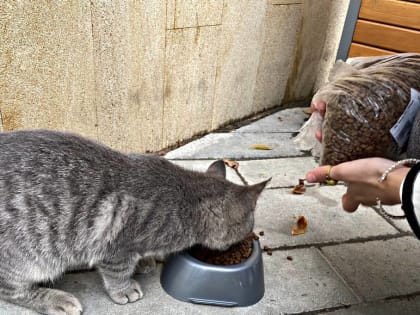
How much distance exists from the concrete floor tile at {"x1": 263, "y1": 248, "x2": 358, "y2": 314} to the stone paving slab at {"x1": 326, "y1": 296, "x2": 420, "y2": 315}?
52 millimetres

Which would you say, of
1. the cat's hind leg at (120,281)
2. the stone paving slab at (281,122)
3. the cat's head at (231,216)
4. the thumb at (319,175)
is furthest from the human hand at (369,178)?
the stone paving slab at (281,122)

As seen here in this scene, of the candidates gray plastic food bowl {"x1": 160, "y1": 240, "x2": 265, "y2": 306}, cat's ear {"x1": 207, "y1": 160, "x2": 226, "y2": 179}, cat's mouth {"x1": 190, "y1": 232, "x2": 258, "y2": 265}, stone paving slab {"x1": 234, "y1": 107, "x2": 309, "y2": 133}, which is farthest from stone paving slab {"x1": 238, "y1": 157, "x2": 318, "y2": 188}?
gray plastic food bowl {"x1": 160, "y1": 240, "x2": 265, "y2": 306}

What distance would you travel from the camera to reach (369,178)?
1835 mm

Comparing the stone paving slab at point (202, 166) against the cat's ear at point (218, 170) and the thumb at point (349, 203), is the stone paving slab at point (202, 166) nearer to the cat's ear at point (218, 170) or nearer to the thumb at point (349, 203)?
the cat's ear at point (218, 170)

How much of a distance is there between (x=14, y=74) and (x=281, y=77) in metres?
2.98

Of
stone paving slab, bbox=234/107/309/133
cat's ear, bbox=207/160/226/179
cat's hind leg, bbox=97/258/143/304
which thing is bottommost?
stone paving slab, bbox=234/107/309/133

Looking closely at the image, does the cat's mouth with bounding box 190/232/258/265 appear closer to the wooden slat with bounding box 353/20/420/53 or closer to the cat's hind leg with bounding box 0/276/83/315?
the cat's hind leg with bounding box 0/276/83/315

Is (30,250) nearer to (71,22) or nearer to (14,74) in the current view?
(14,74)

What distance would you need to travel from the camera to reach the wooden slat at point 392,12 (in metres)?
4.07

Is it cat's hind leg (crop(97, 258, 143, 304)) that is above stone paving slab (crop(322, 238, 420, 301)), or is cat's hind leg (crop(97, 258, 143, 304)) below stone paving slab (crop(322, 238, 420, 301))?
above

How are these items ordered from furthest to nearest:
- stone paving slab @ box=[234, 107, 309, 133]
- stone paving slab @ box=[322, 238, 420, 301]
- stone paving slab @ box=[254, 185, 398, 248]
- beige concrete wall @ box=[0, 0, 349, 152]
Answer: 1. stone paving slab @ box=[234, 107, 309, 133]
2. stone paving slab @ box=[254, 185, 398, 248]
3. beige concrete wall @ box=[0, 0, 349, 152]
4. stone paving slab @ box=[322, 238, 420, 301]

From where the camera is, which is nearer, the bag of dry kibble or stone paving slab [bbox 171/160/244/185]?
the bag of dry kibble

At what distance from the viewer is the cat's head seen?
208 cm

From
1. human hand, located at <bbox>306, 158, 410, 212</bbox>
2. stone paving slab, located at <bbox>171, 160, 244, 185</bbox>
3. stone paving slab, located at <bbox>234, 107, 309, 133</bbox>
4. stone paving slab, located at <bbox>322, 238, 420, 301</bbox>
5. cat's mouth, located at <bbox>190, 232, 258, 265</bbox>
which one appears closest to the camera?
human hand, located at <bbox>306, 158, 410, 212</bbox>
